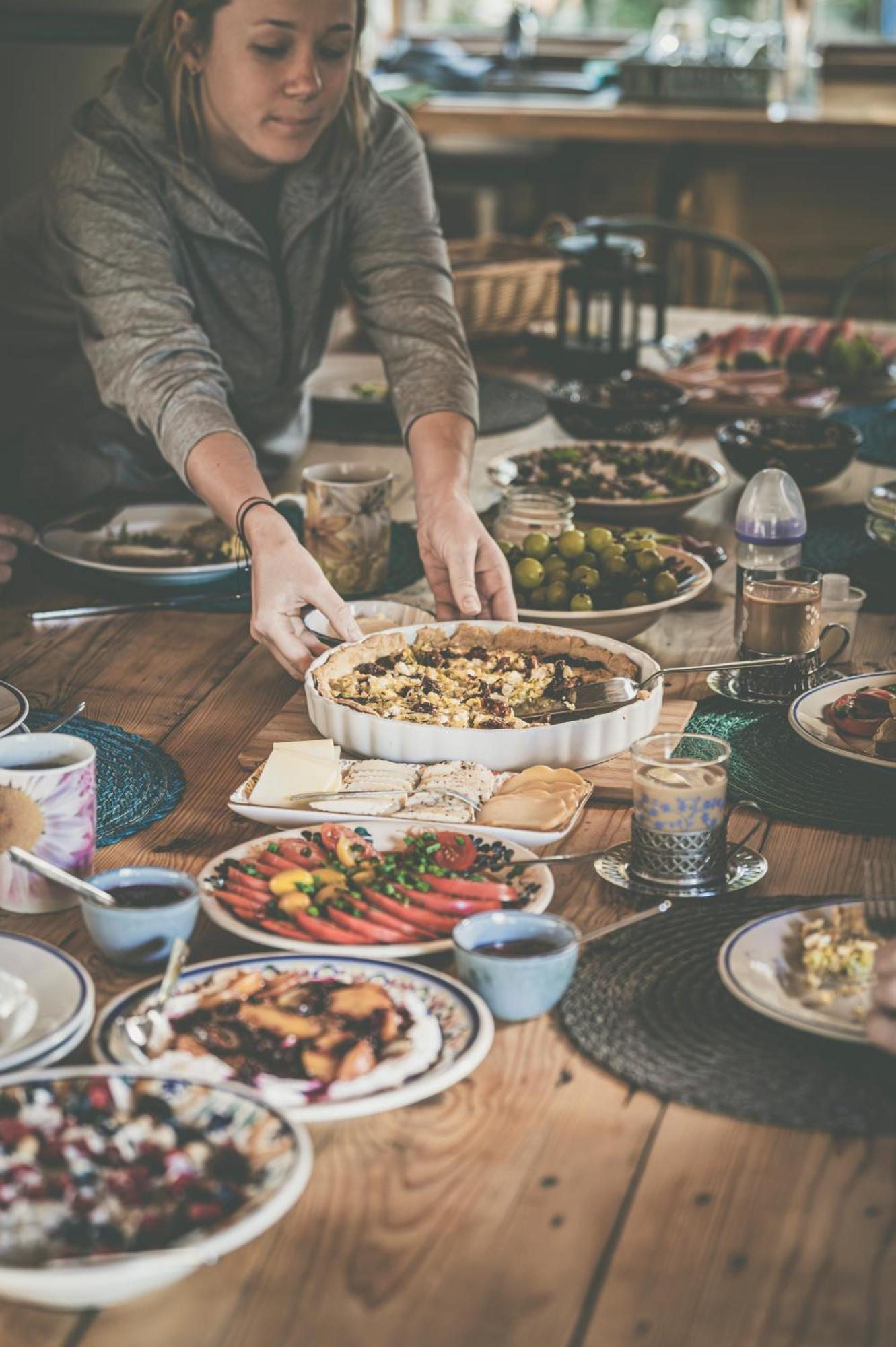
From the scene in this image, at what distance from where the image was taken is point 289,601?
1667 millimetres

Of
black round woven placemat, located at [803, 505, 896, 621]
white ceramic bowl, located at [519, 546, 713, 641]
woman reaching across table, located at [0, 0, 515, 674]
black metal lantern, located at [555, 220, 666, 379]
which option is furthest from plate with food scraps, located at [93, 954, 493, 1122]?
black metal lantern, located at [555, 220, 666, 379]

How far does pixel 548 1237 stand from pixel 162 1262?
0.24 m

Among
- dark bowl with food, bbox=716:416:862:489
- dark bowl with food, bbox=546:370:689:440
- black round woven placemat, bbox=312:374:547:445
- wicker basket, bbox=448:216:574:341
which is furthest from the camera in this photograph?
wicker basket, bbox=448:216:574:341

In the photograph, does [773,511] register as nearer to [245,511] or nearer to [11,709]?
[245,511]

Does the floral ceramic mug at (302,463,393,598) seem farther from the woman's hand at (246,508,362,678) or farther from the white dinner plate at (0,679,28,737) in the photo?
the white dinner plate at (0,679,28,737)

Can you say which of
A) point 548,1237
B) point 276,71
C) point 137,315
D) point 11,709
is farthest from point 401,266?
point 548,1237

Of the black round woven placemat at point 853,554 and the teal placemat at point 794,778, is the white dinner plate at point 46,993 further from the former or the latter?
the black round woven placemat at point 853,554

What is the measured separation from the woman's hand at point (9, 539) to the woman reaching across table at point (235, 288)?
22 cm

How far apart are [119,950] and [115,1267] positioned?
0.39 m

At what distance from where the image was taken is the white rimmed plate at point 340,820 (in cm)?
134

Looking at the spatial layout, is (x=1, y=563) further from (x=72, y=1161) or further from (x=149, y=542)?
(x=72, y=1161)

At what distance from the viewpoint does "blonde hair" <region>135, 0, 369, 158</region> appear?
6.62ft

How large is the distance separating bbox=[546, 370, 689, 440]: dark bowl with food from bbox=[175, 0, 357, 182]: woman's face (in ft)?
2.46

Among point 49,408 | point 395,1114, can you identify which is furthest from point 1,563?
point 395,1114
